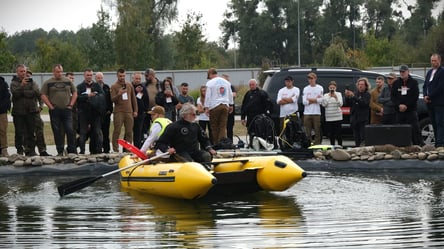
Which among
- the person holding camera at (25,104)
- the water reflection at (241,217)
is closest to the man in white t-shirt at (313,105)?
the water reflection at (241,217)

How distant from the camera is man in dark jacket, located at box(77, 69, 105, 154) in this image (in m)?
19.4

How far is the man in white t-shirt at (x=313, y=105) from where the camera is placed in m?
20.4

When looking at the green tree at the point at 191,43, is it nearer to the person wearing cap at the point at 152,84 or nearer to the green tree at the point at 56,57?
the green tree at the point at 56,57

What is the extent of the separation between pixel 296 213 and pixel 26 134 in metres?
9.28

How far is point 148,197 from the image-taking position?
1413cm

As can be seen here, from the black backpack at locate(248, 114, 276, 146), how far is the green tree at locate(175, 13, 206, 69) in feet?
167

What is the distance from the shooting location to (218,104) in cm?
2047

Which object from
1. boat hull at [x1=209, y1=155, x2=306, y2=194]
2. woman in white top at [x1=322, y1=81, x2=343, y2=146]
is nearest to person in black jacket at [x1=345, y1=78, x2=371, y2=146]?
woman in white top at [x1=322, y1=81, x2=343, y2=146]

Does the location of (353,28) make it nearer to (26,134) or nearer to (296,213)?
(26,134)

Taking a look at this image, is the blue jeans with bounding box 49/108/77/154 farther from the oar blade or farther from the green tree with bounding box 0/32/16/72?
the green tree with bounding box 0/32/16/72

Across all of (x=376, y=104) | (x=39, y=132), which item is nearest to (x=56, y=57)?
(x=39, y=132)

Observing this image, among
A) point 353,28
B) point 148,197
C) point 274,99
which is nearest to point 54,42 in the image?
point 353,28

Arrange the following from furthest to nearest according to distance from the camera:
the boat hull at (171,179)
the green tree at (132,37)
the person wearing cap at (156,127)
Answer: the green tree at (132,37) < the person wearing cap at (156,127) < the boat hull at (171,179)

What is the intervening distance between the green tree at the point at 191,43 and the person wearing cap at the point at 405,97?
51.7 metres
